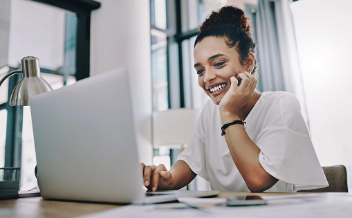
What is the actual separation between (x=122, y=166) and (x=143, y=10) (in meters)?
3.48

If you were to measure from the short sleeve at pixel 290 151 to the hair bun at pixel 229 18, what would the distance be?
1.88ft

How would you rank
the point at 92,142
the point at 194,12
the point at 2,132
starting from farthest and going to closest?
the point at 194,12 < the point at 2,132 < the point at 92,142

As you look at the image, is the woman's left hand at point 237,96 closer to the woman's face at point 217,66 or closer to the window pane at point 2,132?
the woman's face at point 217,66

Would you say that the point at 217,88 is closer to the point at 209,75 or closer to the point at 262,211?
the point at 209,75

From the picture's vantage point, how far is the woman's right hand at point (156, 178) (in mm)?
1029

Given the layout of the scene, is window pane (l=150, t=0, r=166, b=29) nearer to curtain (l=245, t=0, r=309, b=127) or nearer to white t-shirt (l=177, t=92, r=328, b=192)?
curtain (l=245, t=0, r=309, b=127)

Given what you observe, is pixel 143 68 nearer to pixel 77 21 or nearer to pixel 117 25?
pixel 117 25

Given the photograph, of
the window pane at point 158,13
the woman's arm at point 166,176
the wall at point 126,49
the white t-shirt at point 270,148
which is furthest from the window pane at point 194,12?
the woman's arm at point 166,176

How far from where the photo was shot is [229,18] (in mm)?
1579

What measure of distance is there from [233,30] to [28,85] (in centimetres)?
95

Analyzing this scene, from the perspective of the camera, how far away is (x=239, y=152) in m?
1.03

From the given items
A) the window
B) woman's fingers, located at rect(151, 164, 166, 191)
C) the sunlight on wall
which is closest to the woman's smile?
woman's fingers, located at rect(151, 164, 166, 191)

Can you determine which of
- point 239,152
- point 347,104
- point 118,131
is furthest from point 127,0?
point 118,131

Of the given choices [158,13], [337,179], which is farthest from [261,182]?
[158,13]
